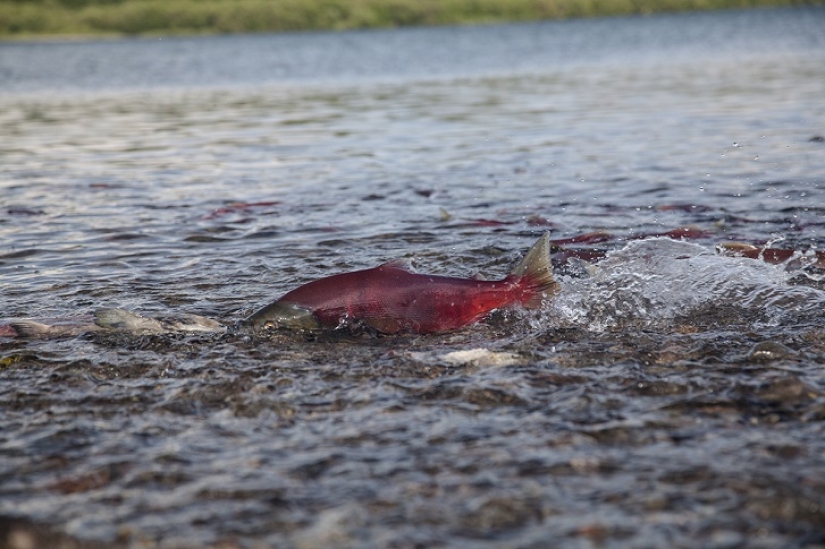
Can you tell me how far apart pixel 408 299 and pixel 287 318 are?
766mm

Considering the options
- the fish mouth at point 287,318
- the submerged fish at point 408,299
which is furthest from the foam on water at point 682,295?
the fish mouth at point 287,318

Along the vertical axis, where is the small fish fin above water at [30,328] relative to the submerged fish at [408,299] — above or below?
below

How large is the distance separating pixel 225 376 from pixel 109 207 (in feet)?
23.4

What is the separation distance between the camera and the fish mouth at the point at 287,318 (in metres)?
5.80

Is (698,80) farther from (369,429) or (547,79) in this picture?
(369,429)

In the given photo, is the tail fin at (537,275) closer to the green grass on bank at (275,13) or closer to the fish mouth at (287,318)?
the fish mouth at (287,318)

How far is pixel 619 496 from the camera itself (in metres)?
3.61

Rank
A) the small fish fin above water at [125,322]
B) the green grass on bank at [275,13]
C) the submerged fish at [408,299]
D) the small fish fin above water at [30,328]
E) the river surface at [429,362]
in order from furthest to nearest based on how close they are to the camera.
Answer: the green grass on bank at [275,13] → the small fish fin above water at [30,328] → the small fish fin above water at [125,322] → the submerged fish at [408,299] → the river surface at [429,362]

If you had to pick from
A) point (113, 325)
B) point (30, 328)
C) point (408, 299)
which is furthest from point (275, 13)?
point (408, 299)

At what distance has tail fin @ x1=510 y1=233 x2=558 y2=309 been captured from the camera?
577cm

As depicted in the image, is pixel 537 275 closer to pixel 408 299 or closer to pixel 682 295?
pixel 408 299

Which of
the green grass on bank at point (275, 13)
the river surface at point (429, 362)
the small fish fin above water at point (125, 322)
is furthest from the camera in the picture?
the green grass on bank at point (275, 13)

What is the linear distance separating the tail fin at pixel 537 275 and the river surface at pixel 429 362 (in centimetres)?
15

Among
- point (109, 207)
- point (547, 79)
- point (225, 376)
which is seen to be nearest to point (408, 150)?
point (109, 207)
